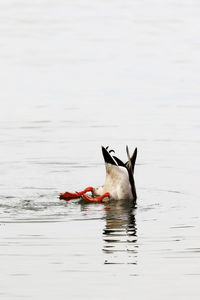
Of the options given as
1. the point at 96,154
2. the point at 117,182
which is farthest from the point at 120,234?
the point at 96,154

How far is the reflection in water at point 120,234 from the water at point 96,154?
0.01 meters

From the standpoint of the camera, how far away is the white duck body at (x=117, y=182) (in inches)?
547

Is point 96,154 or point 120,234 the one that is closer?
point 120,234

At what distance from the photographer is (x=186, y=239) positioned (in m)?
11.5

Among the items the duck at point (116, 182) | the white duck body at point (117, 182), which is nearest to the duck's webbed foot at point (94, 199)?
the duck at point (116, 182)

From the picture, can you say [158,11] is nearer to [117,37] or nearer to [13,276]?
[117,37]

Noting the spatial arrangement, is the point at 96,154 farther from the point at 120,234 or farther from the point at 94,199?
the point at 120,234

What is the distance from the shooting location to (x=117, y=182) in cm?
1397

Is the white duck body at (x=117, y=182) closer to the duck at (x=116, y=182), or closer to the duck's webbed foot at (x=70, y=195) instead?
the duck at (x=116, y=182)

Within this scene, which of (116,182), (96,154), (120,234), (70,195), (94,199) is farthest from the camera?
(96,154)

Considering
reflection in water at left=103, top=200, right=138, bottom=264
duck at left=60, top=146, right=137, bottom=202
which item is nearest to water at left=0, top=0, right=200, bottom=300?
reflection in water at left=103, top=200, right=138, bottom=264

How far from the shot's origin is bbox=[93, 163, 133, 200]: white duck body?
13.9 meters

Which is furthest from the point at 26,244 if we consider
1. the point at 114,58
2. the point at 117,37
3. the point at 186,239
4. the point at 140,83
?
the point at 117,37

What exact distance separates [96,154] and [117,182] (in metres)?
2.60
